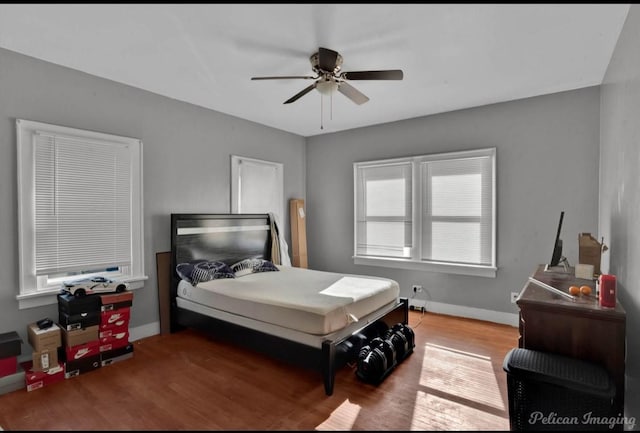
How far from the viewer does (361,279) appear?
363 cm

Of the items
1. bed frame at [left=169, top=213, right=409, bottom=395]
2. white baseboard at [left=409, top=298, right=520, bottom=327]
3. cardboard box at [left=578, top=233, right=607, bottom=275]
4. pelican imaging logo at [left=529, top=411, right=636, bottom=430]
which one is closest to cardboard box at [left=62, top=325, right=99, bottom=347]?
bed frame at [left=169, top=213, right=409, bottom=395]

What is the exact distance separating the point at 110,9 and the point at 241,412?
9.44ft

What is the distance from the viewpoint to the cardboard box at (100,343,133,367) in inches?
114

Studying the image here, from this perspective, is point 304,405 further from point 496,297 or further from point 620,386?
point 496,297

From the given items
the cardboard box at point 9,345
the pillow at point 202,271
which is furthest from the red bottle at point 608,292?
the cardboard box at point 9,345

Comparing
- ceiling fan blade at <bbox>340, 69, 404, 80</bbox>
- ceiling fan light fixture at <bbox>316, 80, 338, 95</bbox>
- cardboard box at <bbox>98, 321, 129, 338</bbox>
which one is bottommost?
cardboard box at <bbox>98, 321, 129, 338</bbox>

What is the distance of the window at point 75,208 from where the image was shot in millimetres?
2773

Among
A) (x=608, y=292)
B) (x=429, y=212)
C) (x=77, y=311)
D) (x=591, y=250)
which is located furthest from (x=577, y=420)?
(x=77, y=311)

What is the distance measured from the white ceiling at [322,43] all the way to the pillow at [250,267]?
2.06 metres

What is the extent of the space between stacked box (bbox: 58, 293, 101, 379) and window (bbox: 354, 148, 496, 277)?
11.4 feet

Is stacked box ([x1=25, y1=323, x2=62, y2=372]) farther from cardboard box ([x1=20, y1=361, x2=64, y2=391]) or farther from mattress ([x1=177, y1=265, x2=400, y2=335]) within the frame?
mattress ([x1=177, y1=265, x2=400, y2=335])

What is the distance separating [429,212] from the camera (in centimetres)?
445

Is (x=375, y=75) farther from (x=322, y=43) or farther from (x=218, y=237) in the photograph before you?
(x=218, y=237)

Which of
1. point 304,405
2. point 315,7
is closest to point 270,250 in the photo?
point 304,405
